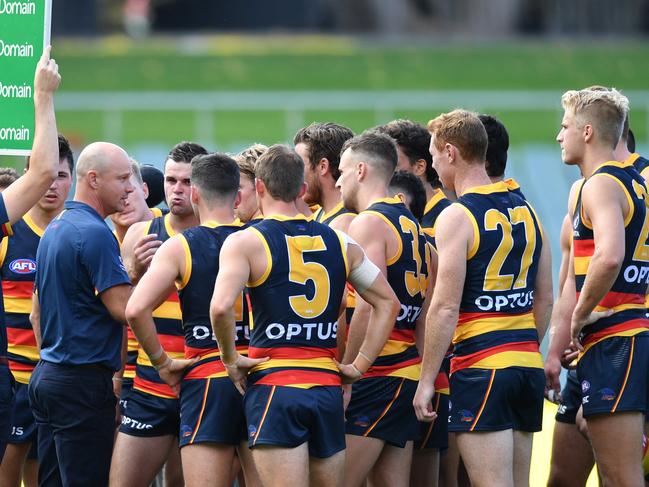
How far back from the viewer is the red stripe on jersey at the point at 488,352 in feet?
22.1

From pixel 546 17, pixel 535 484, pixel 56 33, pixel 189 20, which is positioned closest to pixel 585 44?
pixel 546 17

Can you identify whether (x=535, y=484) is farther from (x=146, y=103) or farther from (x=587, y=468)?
(x=146, y=103)

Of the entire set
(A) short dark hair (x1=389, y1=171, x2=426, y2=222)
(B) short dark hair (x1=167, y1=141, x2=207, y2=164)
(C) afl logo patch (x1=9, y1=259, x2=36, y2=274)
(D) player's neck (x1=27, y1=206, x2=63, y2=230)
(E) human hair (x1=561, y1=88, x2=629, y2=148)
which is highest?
(E) human hair (x1=561, y1=88, x2=629, y2=148)

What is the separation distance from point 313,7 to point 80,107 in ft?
42.9

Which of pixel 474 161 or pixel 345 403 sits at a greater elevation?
pixel 474 161

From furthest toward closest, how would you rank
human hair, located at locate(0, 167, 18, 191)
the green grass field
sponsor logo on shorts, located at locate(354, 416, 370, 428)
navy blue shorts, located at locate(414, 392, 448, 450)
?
the green grass field → human hair, located at locate(0, 167, 18, 191) → navy blue shorts, located at locate(414, 392, 448, 450) → sponsor logo on shorts, located at locate(354, 416, 370, 428)

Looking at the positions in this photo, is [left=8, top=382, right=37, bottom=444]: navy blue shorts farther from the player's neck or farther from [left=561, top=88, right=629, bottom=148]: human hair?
[left=561, top=88, right=629, bottom=148]: human hair

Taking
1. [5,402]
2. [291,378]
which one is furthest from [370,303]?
[5,402]

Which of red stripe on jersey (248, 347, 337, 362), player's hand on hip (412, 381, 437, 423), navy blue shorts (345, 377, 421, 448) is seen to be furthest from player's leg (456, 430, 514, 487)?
red stripe on jersey (248, 347, 337, 362)

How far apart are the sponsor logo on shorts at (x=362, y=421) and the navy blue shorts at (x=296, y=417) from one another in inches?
24.5

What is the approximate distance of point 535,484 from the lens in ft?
29.7

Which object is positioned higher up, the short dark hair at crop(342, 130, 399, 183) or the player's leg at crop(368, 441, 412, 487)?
the short dark hair at crop(342, 130, 399, 183)

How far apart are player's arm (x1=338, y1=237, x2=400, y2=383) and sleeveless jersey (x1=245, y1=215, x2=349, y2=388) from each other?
0.15 metres

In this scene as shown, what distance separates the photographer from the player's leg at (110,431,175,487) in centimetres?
697
